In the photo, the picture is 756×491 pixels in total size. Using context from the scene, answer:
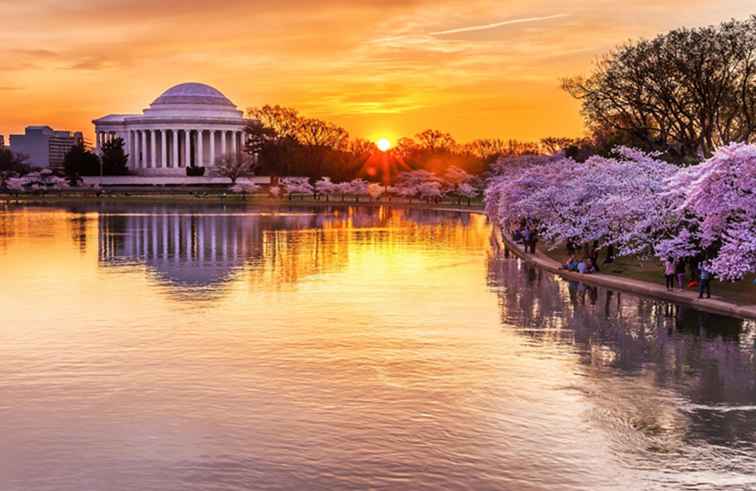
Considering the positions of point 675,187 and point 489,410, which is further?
point 675,187

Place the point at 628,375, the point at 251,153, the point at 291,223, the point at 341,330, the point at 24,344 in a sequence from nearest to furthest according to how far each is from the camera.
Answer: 1. the point at 628,375
2. the point at 24,344
3. the point at 341,330
4. the point at 291,223
5. the point at 251,153

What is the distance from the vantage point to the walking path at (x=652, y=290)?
93.9 feet

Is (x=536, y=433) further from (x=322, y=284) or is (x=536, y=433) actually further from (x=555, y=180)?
(x=555, y=180)

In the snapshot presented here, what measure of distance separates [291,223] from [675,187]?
4638cm

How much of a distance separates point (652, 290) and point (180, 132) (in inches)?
6369

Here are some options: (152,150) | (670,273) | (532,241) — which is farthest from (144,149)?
(670,273)

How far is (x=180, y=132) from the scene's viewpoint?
Result: 185 meters

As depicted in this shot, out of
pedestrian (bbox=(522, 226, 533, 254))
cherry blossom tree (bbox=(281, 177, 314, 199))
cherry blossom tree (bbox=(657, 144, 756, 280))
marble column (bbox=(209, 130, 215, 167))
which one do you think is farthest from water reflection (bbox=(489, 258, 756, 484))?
marble column (bbox=(209, 130, 215, 167))

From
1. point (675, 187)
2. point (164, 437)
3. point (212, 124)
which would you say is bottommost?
point (164, 437)

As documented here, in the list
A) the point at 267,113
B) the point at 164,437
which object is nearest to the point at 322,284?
the point at 164,437

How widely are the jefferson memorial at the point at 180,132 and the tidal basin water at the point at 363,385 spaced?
148 m

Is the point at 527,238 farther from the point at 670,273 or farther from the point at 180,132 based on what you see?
the point at 180,132

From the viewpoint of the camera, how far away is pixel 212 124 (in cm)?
18300

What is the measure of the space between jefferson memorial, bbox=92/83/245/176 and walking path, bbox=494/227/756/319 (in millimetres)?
144581
